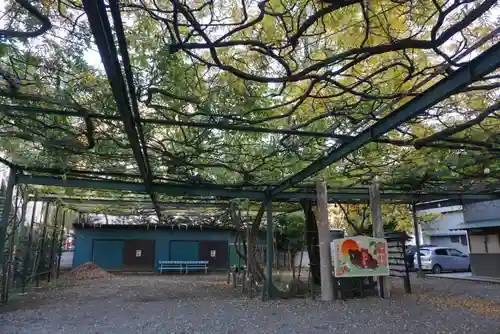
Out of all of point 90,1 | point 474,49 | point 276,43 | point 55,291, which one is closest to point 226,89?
point 276,43

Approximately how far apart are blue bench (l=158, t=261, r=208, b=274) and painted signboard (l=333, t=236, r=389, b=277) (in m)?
11.4

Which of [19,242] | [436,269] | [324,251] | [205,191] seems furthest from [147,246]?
[436,269]

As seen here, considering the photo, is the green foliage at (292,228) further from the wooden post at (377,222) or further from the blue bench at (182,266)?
the wooden post at (377,222)

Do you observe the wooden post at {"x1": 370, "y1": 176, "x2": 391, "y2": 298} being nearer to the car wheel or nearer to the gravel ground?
the gravel ground

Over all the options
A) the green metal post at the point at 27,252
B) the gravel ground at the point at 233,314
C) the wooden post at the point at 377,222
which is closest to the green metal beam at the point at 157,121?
the gravel ground at the point at 233,314

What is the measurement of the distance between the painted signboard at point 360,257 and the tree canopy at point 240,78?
2.24m

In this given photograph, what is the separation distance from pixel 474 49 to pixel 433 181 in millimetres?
6948

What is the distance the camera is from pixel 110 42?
9.39ft

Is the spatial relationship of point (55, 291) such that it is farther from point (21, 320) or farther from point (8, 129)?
point (8, 129)

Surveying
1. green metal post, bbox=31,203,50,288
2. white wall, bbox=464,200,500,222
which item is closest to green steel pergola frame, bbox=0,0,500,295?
white wall, bbox=464,200,500,222

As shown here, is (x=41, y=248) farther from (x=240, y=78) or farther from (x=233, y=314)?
(x=240, y=78)

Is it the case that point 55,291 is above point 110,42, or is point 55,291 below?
below

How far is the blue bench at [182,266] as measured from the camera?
1828 centimetres

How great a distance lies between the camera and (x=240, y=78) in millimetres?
4059
